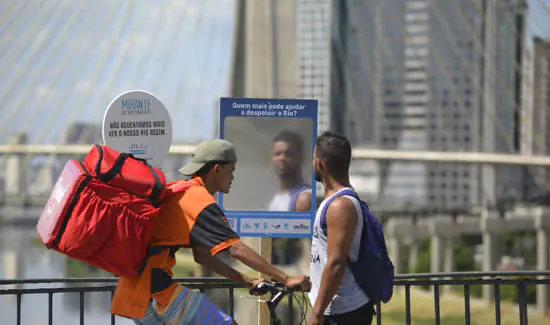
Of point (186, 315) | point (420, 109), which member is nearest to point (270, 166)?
point (186, 315)

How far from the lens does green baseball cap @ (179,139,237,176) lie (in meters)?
3.17

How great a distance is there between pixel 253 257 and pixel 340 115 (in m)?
65.8

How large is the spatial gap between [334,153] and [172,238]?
66 centimetres

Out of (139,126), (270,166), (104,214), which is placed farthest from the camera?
(270,166)

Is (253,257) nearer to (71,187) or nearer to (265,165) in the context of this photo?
(71,187)

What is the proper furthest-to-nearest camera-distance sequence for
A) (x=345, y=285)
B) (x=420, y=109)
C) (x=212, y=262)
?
(x=420, y=109) → (x=345, y=285) → (x=212, y=262)

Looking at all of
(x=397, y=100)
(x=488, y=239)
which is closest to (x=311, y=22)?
(x=488, y=239)

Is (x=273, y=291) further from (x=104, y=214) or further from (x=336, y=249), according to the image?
(x=104, y=214)

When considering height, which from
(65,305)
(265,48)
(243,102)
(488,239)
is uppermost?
(265,48)

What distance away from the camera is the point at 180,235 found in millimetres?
3025

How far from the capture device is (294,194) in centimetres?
470

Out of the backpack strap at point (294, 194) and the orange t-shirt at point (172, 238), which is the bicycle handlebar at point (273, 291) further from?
the backpack strap at point (294, 194)

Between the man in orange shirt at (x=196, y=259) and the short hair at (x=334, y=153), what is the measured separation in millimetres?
A: 428

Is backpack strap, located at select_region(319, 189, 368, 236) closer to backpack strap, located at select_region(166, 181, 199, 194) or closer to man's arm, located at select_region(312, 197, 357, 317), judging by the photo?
man's arm, located at select_region(312, 197, 357, 317)
